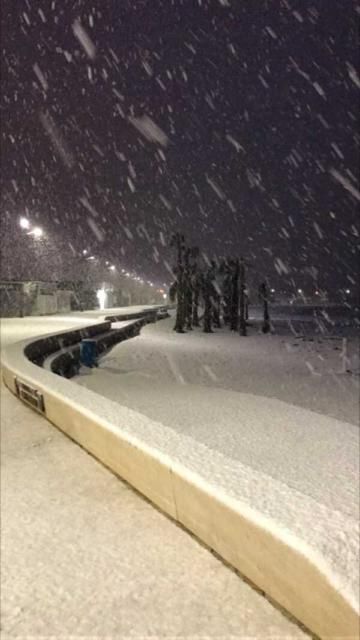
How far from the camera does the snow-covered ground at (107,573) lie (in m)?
2.63

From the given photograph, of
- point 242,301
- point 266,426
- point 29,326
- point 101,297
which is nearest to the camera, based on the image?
point 266,426

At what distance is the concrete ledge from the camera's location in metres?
2.36

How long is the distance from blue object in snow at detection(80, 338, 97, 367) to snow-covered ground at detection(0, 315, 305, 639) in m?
12.9

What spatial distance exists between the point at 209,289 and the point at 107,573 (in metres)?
47.3

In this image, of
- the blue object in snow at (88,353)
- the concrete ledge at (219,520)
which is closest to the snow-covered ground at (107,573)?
the concrete ledge at (219,520)

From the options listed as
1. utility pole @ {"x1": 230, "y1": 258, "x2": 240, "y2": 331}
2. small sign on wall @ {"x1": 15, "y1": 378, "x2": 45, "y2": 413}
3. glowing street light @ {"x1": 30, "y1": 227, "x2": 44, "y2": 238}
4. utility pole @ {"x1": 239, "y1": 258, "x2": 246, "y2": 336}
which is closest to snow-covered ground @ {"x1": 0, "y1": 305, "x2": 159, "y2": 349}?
small sign on wall @ {"x1": 15, "y1": 378, "x2": 45, "y2": 413}

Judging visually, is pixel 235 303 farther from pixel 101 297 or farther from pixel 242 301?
pixel 101 297

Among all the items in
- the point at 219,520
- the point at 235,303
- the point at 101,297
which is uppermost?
the point at 219,520

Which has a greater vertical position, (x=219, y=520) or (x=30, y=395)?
(x=219, y=520)

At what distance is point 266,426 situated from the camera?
980cm

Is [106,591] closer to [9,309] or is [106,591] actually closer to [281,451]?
[281,451]

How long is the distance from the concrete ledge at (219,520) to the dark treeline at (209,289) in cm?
3370

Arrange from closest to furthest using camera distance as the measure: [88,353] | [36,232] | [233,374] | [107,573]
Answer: [107,573], [88,353], [233,374], [36,232]

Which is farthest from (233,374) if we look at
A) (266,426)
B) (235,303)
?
(235,303)
